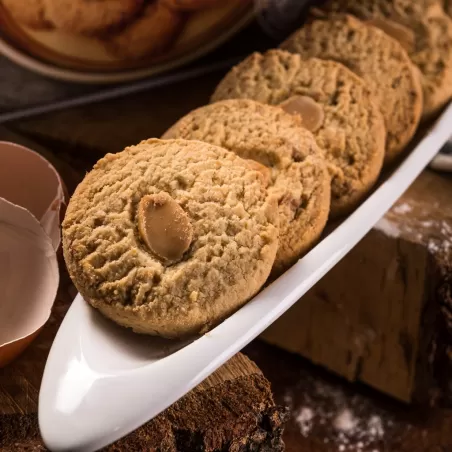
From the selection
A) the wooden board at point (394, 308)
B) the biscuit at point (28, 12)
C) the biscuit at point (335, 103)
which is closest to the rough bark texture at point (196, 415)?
the biscuit at point (335, 103)

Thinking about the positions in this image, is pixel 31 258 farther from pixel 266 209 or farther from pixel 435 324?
pixel 435 324

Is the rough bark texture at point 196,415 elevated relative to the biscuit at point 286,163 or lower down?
lower down

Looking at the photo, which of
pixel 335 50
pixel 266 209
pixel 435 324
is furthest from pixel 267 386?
pixel 335 50

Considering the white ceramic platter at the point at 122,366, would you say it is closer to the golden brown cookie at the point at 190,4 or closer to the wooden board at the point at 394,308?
the wooden board at the point at 394,308

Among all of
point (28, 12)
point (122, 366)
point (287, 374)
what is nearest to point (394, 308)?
point (287, 374)

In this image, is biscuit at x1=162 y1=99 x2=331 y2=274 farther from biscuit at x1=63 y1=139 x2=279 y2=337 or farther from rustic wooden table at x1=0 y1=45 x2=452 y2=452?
rustic wooden table at x1=0 y1=45 x2=452 y2=452

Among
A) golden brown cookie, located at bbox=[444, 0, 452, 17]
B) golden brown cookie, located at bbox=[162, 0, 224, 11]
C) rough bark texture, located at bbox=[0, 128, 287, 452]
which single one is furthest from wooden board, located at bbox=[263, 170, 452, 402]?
golden brown cookie, located at bbox=[162, 0, 224, 11]

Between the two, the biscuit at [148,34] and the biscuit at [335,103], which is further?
the biscuit at [148,34]
